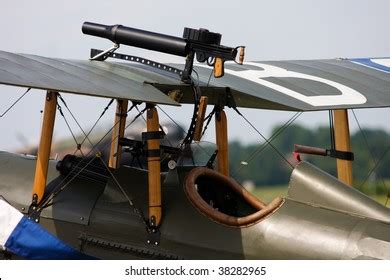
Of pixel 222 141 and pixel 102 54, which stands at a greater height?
pixel 102 54

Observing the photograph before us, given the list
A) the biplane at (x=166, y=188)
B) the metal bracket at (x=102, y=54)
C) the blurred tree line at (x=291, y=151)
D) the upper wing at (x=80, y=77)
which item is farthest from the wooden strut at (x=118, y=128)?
the blurred tree line at (x=291, y=151)

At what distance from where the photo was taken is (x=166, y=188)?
9.29 metres

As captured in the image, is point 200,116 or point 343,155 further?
point 343,155

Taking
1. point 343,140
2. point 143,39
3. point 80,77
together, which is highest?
point 143,39

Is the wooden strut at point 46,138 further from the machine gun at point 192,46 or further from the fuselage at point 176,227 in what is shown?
the machine gun at point 192,46

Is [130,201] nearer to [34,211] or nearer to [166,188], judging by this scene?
[166,188]

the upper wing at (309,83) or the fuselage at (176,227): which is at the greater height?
the upper wing at (309,83)

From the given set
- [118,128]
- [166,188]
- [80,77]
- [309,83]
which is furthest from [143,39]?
[309,83]

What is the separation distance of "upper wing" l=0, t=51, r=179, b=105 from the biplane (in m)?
0.02

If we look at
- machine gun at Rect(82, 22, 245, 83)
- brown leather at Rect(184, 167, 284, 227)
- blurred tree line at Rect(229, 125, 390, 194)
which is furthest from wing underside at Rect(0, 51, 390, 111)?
blurred tree line at Rect(229, 125, 390, 194)

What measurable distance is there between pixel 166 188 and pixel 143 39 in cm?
137

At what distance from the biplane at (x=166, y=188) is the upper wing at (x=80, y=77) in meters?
0.02

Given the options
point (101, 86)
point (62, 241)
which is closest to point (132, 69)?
point (101, 86)

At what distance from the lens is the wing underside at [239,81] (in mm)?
8977
